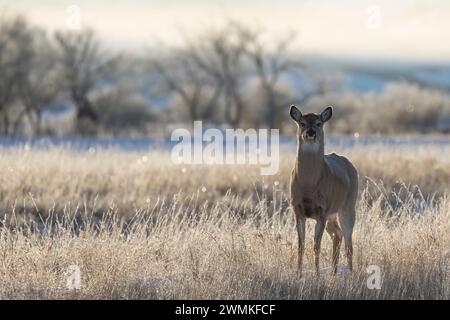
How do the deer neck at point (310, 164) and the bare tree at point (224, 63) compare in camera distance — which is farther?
the bare tree at point (224, 63)

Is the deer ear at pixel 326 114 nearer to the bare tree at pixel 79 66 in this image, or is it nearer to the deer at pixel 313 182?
the deer at pixel 313 182

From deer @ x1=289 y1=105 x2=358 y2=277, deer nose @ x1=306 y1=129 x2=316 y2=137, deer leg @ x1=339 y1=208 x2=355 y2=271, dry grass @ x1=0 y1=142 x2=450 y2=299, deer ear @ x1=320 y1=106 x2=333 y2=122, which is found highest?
deer ear @ x1=320 y1=106 x2=333 y2=122

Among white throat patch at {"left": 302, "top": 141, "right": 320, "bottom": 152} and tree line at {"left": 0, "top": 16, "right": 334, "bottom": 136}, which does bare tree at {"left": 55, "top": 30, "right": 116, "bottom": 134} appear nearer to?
tree line at {"left": 0, "top": 16, "right": 334, "bottom": 136}

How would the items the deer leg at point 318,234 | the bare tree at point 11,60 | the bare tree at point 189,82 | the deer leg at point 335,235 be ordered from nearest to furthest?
the deer leg at point 318,234 < the deer leg at point 335,235 < the bare tree at point 11,60 < the bare tree at point 189,82

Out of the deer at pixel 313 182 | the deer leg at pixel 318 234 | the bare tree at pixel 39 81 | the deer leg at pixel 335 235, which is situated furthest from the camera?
the bare tree at pixel 39 81

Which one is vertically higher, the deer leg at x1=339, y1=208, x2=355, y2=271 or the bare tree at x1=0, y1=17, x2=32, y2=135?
the bare tree at x1=0, y1=17, x2=32, y2=135

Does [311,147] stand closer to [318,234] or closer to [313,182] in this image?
[313,182]

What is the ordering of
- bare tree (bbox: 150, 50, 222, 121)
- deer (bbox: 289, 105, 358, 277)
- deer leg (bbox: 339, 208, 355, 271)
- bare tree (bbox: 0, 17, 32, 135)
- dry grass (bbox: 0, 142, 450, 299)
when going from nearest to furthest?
Result: dry grass (bbox: 0, 142, 450, 299) → deer (bbox: 289, 105, 358, 277) → deer leg (bbox: 339, 208, 355, 271) → bare tree (bbox: 0, 17, 32, 135) → bare tree (bbox: 150, 50, 222, 121)

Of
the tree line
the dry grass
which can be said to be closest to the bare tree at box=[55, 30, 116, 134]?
the tree line

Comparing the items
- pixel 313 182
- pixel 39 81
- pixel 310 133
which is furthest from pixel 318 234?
pixel 39 81

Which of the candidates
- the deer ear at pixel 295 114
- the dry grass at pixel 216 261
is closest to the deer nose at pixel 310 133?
the deer ear at pixel 295 114

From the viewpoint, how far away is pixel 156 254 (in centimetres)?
954
